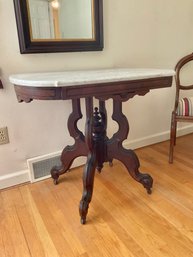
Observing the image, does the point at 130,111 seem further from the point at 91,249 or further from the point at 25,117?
the point at 91,249

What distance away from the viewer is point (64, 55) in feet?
4.75

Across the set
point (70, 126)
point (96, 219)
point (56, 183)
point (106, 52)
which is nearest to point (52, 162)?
point (56, 183)

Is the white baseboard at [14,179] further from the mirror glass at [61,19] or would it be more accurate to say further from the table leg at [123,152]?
the mirror glass at [61,19]

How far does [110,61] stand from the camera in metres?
1.63

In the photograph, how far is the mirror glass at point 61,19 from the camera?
1.29 metres

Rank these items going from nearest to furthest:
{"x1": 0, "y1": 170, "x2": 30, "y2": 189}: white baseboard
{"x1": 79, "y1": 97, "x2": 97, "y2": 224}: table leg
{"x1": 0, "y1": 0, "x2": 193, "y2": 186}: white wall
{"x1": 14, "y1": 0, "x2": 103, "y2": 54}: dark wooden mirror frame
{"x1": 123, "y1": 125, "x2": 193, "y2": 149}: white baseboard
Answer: {"x1": 79, "y1": 97, "x2": 97, "y2": 224}: table leg < {"x1": 14, "y1": 0, "x2": 103, "y2": 54}: dark wooden mirror frame < {"x1": 0, "y1": 0, "x2": 193, "y2": 186}: white wall < {"x1": 0, "y1": 170, "x2": 30, "y2": 189}: white baseboard < {"x1": 123, "y1": 125, "x2": 193, "y2": 149}: white baseboard

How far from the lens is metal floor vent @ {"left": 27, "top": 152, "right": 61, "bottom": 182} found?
1513mm

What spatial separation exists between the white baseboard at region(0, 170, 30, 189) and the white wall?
29 millimetres

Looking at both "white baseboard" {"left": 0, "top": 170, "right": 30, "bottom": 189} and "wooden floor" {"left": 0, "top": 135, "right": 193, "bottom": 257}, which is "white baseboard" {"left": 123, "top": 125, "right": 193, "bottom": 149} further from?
"white baseboard" {"left": 0, "top": 170, "right": 30, "bottom": 189}

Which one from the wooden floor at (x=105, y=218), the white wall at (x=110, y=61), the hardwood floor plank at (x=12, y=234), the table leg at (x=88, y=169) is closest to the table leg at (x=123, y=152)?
the wooden floor at (x=105, y=218)

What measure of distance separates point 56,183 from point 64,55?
0.87 metres

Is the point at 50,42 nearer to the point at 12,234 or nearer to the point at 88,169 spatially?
the point at 88,169

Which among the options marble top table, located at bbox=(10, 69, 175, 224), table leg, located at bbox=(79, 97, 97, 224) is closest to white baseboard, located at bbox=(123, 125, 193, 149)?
marble top table, located at bbox=(10, 69, 175, 224)

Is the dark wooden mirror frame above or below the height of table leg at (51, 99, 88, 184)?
above
